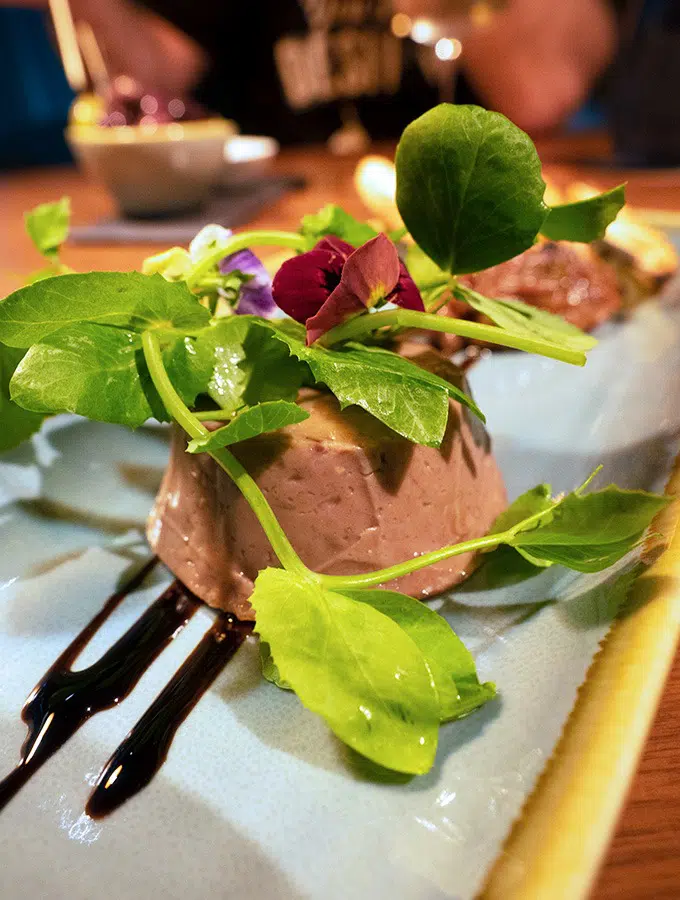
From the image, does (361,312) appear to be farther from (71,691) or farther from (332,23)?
(332,23)

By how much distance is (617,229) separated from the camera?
91.8 inches

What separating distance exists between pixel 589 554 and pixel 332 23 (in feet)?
18.6

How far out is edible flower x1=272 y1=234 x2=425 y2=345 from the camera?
0.99m

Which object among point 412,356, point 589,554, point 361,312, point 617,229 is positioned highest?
point 361,312

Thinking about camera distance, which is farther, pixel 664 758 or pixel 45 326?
pixel 45 326

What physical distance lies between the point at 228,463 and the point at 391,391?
0.22 metres

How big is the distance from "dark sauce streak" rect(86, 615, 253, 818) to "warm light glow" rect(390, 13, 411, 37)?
488cm

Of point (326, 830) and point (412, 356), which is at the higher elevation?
point (412, 356)

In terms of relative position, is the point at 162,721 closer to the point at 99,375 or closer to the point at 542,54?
the point at 99,375

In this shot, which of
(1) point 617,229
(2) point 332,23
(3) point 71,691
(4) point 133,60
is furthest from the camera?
(2) point 332,23

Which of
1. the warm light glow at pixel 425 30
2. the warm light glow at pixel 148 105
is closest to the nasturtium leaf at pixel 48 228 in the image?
the warm light glow at pixel 148 105

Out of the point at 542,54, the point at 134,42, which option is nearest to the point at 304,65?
the point at 134,42

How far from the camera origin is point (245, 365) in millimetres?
1065

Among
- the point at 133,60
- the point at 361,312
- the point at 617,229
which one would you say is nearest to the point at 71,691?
the point at 361,312
